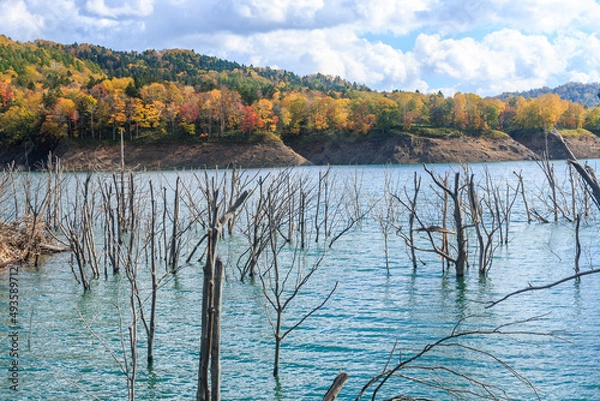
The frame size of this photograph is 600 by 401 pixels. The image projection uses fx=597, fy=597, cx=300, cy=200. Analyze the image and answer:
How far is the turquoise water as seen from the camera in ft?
37.3

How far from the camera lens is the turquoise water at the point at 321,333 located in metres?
11.4

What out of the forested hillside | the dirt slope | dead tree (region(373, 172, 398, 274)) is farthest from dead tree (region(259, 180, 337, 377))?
Result: the forested hillside

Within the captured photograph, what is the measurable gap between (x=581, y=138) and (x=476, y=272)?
11889cm

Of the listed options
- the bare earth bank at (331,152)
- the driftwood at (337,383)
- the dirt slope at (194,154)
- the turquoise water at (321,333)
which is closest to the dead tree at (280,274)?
the turquoise water at (321,333)

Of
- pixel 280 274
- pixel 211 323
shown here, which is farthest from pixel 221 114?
pixel 211 323

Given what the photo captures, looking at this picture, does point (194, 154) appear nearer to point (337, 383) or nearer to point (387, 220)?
point (387, 220)

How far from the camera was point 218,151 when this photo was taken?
372ft

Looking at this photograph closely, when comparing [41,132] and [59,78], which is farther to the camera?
[59,78]

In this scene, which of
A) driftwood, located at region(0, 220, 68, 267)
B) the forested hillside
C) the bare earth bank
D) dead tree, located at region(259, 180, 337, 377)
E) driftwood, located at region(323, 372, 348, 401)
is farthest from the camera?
the forested hillside

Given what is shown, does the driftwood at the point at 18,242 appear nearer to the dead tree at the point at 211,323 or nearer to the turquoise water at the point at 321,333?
the turquoise water at the point at 321,333

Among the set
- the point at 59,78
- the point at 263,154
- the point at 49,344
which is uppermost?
the point at 59,78

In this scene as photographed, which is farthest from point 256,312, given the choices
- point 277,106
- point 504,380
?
point 277,106

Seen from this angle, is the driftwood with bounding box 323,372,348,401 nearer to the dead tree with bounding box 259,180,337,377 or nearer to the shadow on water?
the shadow on water

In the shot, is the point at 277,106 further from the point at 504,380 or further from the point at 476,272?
the point at 504,380
